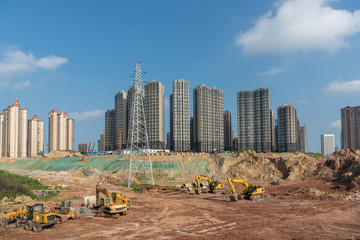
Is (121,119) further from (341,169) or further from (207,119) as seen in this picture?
(341,169)

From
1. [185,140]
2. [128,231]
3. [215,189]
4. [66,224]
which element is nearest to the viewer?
[128,231]

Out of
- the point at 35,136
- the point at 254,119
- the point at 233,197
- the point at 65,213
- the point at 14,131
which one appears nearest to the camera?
the point at 65,213

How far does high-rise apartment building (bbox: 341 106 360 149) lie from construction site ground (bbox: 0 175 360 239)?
10446cm

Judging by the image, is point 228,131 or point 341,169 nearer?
point 341,169

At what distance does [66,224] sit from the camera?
20.0 meters

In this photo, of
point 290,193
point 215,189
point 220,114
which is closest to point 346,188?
point 290,193

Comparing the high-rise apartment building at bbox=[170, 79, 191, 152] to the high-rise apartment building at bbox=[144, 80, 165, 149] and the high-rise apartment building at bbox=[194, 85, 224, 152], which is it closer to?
the high-rise apartment building at bbox=[144, 80, 165, 149]

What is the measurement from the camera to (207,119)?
107375mm

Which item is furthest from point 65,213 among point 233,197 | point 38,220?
point 233,197

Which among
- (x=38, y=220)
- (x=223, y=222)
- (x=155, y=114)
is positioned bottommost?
(x=223, y=222)

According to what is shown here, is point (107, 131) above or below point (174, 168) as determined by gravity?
above

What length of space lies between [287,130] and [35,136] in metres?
122

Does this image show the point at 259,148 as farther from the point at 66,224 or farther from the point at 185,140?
the point at 66,224

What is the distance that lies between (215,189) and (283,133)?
288ft
